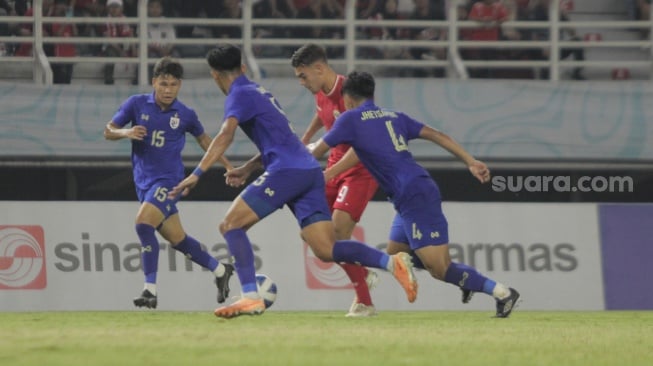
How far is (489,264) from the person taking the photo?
17.4m

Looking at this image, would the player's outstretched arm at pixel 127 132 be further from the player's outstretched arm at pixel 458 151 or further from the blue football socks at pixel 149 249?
the player's outstretched arm at pixel 458 151

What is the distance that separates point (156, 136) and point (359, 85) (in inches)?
104

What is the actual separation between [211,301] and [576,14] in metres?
8.25

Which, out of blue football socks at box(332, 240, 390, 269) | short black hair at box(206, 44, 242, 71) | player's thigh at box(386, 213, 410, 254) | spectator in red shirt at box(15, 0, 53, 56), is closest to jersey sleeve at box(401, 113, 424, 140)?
player's thigh at box(386, 213, 410, 254)

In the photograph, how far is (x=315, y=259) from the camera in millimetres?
17047

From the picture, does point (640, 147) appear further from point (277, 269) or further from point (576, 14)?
point (277, 269)

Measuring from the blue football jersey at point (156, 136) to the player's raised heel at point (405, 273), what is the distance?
322cm

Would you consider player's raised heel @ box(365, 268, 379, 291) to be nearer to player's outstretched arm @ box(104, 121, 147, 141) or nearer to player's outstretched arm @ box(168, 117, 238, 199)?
player's outstretched arm @ box(168, 117, 238, 199)

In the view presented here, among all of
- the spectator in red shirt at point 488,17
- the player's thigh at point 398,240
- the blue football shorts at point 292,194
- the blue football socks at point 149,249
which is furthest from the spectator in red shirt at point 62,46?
the blue football shorts at point 292,194

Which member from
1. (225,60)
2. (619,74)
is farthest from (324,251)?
(619,74)

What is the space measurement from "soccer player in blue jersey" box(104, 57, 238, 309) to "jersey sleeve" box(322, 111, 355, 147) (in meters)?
2.26

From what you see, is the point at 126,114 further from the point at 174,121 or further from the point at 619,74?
the point at 619,74

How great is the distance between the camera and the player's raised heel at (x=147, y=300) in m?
13.2

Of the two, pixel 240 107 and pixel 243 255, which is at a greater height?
pixel 240 107
